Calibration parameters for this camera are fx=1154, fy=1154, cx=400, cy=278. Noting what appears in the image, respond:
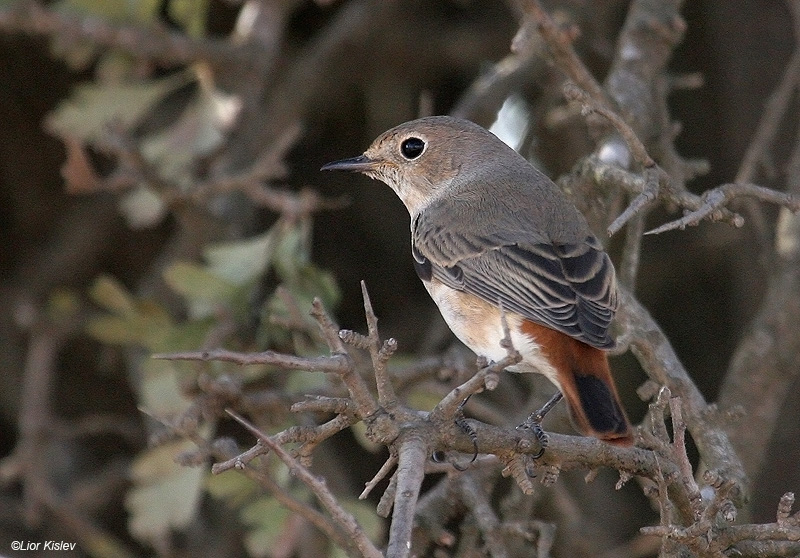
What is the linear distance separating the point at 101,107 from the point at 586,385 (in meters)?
2.94

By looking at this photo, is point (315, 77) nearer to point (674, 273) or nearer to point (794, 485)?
point (674, 273)

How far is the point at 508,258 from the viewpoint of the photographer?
369 cm

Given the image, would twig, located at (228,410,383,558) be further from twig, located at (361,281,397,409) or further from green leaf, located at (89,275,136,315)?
green leaf, located at (89,275,136,315)

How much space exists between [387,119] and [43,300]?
2039mm

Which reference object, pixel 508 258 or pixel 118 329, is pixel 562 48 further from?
pixel 118 329

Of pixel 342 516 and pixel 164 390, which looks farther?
pixel 164 390

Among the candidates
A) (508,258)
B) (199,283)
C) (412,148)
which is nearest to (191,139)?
(199,283)

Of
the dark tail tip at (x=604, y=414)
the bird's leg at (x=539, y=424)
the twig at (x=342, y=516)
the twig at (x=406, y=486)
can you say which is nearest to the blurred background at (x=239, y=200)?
the bird's leg at (x=539, y=424)

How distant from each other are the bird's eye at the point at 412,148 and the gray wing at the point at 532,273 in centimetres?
52

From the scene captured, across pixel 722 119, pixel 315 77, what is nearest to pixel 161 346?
pixel 315 77

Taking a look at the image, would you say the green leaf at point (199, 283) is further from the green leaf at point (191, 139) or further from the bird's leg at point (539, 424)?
the bird's leg at point (539, 424)

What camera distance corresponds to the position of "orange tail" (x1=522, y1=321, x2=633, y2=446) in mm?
2848

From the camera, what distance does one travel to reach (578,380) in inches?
124

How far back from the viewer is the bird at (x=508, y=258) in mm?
3213
